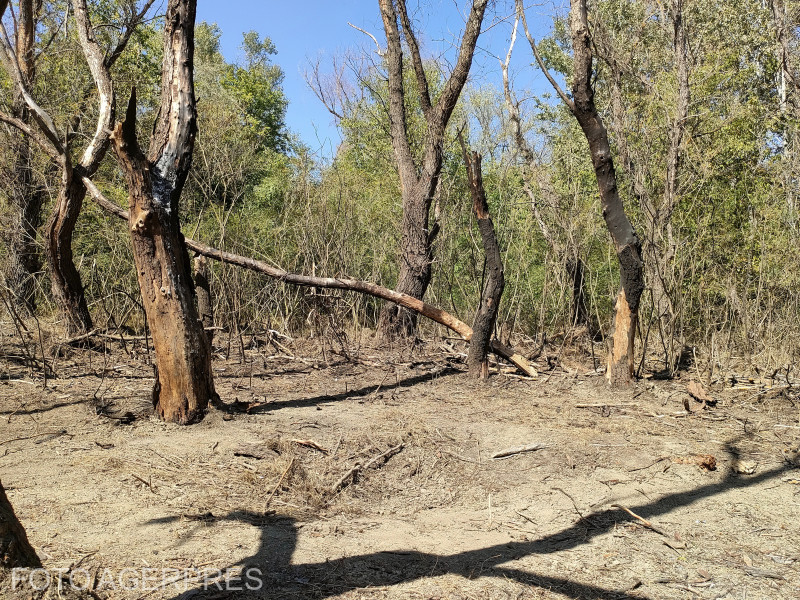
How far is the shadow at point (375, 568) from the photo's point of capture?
9.92 ft

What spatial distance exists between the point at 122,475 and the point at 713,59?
35.5 feet

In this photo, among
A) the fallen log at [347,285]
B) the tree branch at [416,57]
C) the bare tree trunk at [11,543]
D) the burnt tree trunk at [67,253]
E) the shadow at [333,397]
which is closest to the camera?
the bare tree trunk at [11,543]

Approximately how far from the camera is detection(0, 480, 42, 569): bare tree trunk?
226cm

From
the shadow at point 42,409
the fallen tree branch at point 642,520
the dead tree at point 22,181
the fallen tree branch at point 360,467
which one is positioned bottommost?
the fallen tree branch at point 642,520

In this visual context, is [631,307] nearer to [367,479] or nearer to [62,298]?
[367,479]

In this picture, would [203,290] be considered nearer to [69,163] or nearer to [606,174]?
[69,163]

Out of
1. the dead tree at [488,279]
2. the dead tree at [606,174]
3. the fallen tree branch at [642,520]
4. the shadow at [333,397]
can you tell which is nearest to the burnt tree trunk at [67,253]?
the shadow at [333,397]

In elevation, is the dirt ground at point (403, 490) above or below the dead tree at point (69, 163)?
below

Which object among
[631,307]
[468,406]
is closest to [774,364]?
[631,307]

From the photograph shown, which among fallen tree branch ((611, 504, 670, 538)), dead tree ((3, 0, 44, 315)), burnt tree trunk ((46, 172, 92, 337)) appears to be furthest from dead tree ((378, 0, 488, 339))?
dead tree ((3, 0, 44, 315))

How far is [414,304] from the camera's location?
7695 millimetres

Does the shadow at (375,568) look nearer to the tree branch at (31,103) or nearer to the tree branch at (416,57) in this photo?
the tree branch at (31,103)

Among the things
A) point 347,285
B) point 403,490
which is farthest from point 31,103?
point 403,490

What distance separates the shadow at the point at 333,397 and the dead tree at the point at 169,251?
33 centimetres
